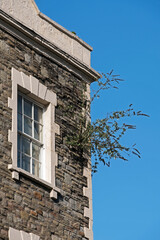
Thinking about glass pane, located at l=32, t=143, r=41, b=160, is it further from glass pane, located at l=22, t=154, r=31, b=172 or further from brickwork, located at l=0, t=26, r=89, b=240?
brickwork, located at l=0, t=26, r=89, b=240

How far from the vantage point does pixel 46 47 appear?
16609mm

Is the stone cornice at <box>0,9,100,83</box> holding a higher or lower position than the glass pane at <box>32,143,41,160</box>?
higher

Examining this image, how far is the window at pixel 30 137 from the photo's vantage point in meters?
15.2

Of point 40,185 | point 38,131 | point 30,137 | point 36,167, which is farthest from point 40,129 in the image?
point 40,185

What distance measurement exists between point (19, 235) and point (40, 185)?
4.49 ft

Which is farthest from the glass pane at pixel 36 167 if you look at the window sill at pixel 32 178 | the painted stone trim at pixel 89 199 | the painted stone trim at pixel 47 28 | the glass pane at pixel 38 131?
the painted stone trim at pixel 47 28

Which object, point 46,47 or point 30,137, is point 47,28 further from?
point 30,137

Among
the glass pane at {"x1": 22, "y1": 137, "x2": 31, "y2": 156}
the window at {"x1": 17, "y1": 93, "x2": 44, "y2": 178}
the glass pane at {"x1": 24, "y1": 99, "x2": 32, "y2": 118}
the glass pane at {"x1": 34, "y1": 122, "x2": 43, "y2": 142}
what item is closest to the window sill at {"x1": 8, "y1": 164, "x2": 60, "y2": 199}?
the window at {"x1": 17, "y1": 93, "x2": 44, "y2": 178}

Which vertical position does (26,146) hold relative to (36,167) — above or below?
above

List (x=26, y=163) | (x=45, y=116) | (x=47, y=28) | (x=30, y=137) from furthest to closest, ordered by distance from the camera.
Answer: (x=47, y=28) < (x=45, y=116) < (x=30, y=137) < (x=26, y=163)

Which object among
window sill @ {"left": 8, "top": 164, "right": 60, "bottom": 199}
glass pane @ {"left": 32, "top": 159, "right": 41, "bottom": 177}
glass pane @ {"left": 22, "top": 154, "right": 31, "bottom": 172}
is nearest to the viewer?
window sill @ {"left": 8, "top": 164, "right": 60, "bottom": 199}

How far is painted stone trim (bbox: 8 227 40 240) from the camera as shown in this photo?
13.7 meters

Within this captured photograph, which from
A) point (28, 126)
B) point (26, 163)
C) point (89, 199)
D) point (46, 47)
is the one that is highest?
point (46, 47)

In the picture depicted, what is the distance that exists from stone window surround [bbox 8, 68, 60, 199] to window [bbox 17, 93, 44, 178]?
0.12 m
